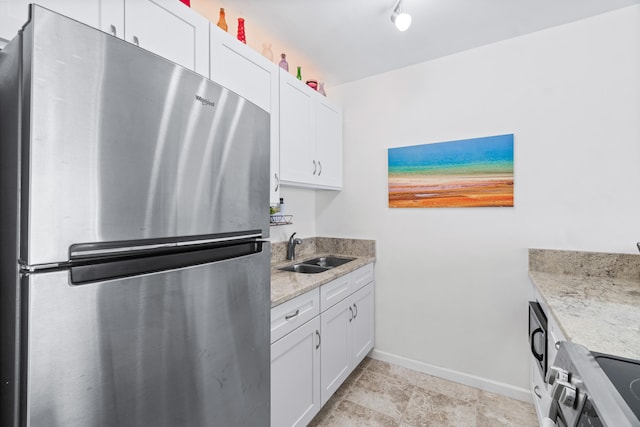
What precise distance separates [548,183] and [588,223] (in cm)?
33

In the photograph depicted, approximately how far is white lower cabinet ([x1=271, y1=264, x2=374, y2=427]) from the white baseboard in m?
0.27

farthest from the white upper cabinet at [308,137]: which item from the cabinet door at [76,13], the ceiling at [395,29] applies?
the cabinet door at [76,13]

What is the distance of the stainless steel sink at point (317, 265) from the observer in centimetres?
229

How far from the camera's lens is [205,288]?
839 mm

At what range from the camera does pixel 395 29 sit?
1.90 metres

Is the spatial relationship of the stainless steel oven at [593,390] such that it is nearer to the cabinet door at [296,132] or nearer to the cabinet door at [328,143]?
the cabinet door at [296,132]

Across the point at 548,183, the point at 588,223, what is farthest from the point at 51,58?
the point at 588,223

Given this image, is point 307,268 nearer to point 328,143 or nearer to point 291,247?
point 291,247

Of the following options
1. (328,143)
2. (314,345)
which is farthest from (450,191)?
(314,345)

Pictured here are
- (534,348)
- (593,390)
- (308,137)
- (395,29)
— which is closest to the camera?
(593,390)

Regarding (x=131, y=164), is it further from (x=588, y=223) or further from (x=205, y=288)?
(x=588, y=223)

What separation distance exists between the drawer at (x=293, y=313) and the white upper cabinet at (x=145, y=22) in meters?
1.21

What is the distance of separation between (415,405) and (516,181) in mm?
1669

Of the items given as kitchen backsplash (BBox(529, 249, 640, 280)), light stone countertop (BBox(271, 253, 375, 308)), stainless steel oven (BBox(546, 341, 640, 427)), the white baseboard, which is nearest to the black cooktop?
stainless steel oven (BBox(546, 341, 640, 427))
